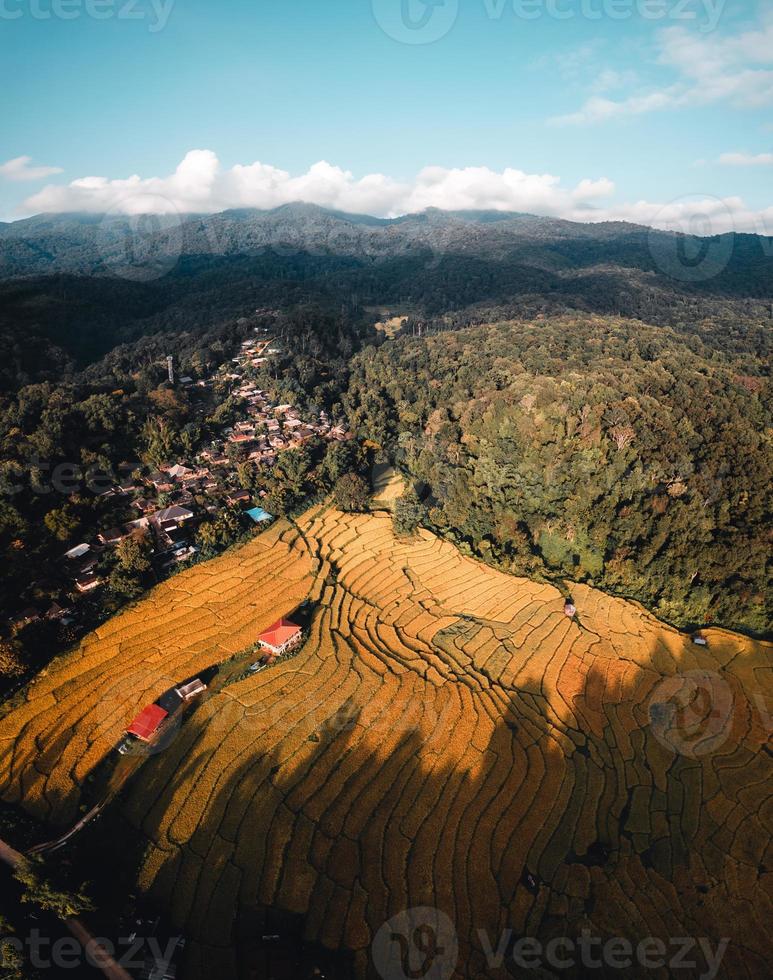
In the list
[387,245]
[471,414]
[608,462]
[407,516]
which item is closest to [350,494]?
[407,516]

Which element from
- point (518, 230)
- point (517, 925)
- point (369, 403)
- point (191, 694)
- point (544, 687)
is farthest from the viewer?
point (518, 230)

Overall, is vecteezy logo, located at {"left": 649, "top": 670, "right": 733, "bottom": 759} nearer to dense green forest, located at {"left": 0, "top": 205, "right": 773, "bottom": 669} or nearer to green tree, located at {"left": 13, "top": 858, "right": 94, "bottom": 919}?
dense green forest, located at {"left": 0, "top": 205, "right": 773, "bottom": 669}

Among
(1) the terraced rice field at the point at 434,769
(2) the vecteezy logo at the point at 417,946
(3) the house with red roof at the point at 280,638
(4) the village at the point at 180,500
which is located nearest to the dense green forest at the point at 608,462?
(1) the terraced rice field at the point at 434,769

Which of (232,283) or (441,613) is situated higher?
(232,283)

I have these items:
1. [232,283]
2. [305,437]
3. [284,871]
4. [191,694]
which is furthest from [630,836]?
[232,283]

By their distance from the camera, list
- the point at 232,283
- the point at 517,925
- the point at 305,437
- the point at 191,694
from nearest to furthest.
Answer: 1. the point at 517,925
2. the point at 191,694
3. the point at 305,437
4. the point at 232,283

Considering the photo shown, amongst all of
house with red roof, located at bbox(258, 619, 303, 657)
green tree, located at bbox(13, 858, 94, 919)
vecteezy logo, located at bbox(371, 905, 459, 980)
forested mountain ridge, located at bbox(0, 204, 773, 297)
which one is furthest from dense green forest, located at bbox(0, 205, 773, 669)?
forested mountain ridge, located at bbox(0, 204, 773, 297)

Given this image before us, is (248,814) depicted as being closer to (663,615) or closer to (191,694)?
(191,694)
